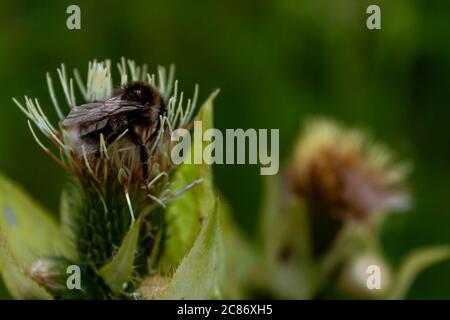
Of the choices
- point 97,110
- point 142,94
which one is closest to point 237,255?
point 142,94

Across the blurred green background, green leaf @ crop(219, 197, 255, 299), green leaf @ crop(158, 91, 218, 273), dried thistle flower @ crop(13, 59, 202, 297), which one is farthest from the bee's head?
the blurred green background

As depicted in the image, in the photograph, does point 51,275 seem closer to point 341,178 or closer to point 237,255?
point 237,255

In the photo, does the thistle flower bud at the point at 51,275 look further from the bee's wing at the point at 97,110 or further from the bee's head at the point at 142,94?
the bee's head at the point at 142,94

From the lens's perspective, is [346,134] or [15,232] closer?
[15,232]

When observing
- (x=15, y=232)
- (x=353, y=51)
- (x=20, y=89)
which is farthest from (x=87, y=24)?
(x=15, y=232)
